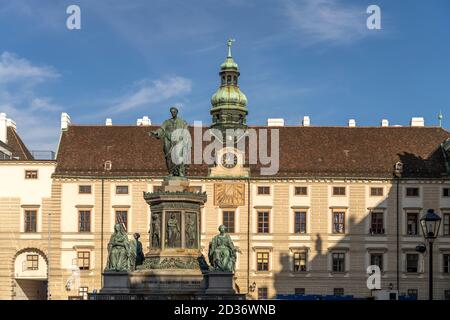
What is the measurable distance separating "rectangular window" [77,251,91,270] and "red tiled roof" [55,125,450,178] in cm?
567

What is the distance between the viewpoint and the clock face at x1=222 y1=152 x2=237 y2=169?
67812 millimetres

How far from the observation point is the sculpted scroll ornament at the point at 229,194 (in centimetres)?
6731

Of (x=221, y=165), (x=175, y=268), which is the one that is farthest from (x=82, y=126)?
(x=175, y=268)

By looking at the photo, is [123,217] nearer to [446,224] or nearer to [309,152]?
[309,152]

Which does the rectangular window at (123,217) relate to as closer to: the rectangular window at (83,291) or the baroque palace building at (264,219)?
the baroque palace building at (264,219)

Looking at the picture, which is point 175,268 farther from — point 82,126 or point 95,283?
point 82,126

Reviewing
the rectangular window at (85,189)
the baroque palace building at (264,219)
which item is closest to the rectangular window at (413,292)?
the baroque palace building at (264,219)

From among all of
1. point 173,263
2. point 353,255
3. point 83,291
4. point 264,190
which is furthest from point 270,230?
point 173,263

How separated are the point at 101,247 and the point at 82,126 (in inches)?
395

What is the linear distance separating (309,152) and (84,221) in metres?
17.3

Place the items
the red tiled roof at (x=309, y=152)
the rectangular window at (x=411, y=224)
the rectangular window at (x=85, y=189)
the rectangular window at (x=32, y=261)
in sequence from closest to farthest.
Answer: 1. the rectangular window at (x=411, y=224)
2. the rectangular window at (x=85, y=189)
3. the red tiled roof at (x=309, y=152)
4. the rectangular window at (x=32, y=261)

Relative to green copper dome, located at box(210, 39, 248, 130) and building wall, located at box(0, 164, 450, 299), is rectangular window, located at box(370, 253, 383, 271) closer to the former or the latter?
building wall, located at box(0, 164, 450, 299)

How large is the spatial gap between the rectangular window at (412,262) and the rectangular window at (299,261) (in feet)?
24.4

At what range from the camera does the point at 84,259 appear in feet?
220
